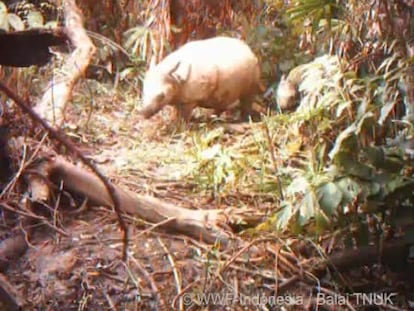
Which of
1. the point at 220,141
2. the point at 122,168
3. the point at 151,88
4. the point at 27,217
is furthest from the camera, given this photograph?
the point at 151,88

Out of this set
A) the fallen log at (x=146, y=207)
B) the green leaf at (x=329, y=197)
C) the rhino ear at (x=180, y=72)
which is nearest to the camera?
the green leaf at (x=329, y=197)

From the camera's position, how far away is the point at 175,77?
4.70 m

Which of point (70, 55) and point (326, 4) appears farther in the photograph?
point (70, 55)

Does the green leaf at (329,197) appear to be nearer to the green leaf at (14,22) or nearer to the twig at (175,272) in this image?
the twig at (175,272)

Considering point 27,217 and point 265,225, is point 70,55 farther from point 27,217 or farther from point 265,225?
point 265,225

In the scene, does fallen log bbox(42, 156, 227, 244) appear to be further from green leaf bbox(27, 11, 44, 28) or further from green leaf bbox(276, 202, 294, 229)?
green leaf bbox(27, 11, 44, 28)

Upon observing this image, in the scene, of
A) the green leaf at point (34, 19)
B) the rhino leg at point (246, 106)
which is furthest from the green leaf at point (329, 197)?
the green leaf at point (34, 19)

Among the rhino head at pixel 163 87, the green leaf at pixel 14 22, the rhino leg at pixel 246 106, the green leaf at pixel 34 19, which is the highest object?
the green leaf at pixel 14 22

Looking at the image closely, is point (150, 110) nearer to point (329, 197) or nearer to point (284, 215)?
point (284, 215)

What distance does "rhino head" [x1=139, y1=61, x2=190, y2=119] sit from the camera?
4.70m

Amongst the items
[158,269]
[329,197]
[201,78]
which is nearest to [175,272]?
[158,269]

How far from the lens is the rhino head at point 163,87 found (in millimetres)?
4695

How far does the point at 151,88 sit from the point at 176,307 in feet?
7.91

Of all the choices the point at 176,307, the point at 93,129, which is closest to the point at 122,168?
the point at 93,129
